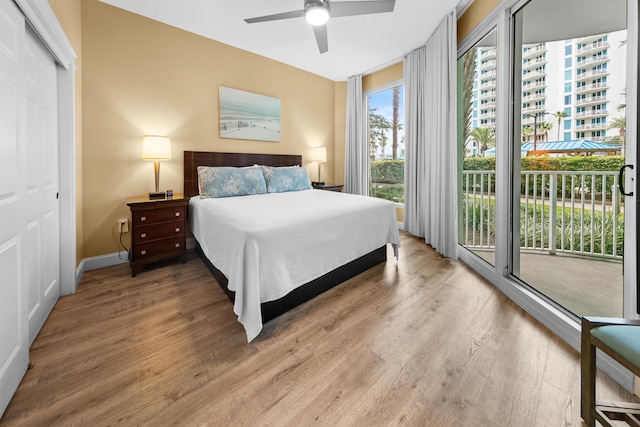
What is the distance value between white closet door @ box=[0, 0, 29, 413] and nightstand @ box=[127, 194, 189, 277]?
1.25m

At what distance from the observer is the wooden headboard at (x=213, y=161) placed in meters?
3.47

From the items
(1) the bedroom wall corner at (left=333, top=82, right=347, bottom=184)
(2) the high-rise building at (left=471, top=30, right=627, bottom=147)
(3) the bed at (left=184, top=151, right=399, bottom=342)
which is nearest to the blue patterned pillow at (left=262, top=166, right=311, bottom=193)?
(3) the bed at (left=184, top=151, right=399, bottom=342)

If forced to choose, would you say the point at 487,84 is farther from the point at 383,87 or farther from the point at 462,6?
the point at 383,87

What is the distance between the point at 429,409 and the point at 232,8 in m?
3.84

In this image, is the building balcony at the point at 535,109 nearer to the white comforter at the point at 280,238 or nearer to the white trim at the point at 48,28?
the white comforter at the point at 280,238

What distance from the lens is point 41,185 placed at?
1.84 m

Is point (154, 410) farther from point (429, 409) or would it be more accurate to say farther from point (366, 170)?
point (366, 170)

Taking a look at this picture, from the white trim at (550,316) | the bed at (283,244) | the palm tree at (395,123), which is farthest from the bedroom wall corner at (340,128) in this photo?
the white trim at (550,316)

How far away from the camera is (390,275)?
2736 mm

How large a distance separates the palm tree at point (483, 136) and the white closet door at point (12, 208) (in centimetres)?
372

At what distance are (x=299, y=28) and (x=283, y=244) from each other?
9.47ft

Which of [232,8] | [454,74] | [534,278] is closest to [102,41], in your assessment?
[232,8]

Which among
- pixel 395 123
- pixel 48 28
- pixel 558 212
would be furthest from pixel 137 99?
pixel 558 212

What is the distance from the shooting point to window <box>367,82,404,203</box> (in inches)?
181
